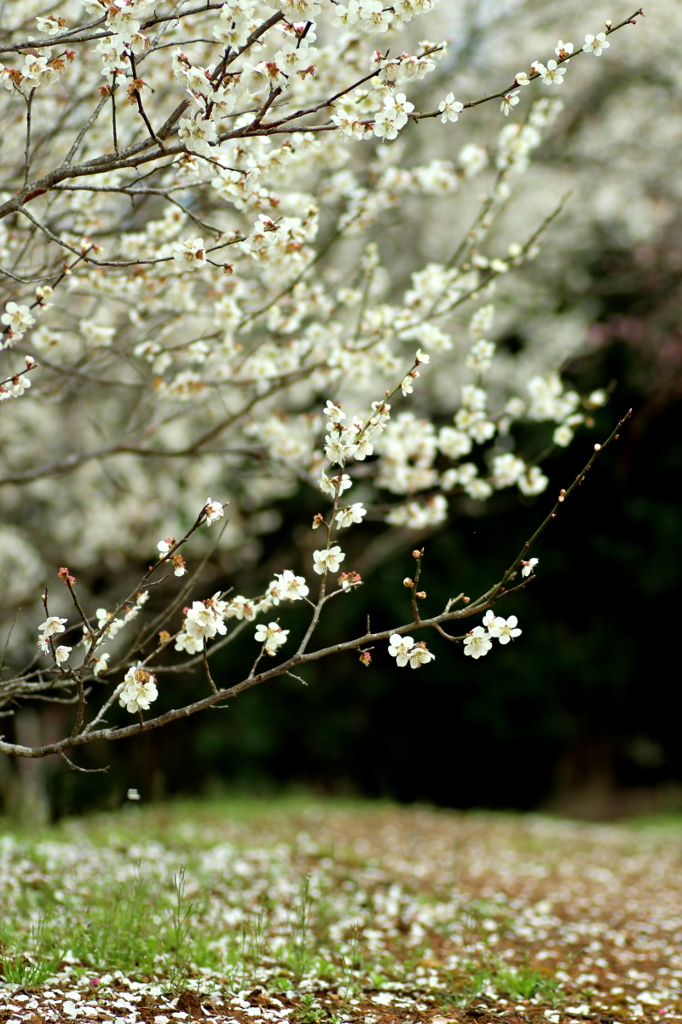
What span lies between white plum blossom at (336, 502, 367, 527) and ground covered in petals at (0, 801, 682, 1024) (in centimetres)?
123

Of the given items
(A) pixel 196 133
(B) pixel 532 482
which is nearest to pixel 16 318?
(A) pixel 196 133

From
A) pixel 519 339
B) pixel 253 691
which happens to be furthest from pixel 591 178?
pixel 253 691

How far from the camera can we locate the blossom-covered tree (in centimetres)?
233

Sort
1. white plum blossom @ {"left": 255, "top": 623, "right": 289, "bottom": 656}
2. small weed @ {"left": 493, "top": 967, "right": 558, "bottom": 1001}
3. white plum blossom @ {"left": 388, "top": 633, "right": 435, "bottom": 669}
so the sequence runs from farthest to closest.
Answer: small weed @ {"left": 493, "top": 967, "right": 558, "bottom": 1001}, white plum blossom @ {"left": 255, "top": 623, "right": 289, "bottom": 656}, white plum blossom @ {"left": 388, "top": 633, "right": 435, "bottom": 669}

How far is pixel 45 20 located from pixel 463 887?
4120 mm

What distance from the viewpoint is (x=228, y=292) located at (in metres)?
3.78

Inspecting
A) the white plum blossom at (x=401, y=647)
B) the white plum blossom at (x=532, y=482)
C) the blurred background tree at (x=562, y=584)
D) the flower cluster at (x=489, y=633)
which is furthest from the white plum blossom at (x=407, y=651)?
the blurred background tree at (x=562, y=584)

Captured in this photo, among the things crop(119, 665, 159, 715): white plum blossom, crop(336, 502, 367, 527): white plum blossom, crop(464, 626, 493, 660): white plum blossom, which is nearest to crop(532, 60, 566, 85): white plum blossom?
crop(336, 502, 367, 527): white plum blossom

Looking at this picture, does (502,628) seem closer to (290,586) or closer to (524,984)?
(290,586)

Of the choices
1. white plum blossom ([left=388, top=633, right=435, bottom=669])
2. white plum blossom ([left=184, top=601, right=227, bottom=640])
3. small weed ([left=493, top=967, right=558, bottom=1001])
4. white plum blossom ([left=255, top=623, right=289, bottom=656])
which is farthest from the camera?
small weed ([left=493, top=967, right=558, bottom=1001])

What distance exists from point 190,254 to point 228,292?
1.22 meters

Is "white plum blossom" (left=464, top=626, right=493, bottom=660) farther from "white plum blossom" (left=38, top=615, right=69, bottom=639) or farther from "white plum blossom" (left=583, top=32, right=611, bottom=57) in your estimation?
"white plum blossom" (left=583, top=32, right=611, bottom=57)

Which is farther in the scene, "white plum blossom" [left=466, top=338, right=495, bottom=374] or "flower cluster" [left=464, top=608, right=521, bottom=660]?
"white plum blossom" [left=466, top=338, right=495, bottom=374]

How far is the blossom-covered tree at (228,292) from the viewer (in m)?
2.33
